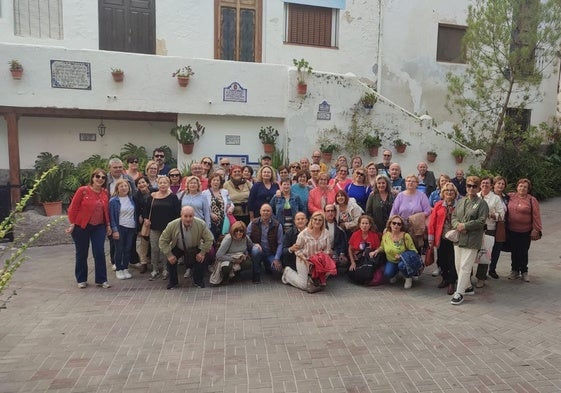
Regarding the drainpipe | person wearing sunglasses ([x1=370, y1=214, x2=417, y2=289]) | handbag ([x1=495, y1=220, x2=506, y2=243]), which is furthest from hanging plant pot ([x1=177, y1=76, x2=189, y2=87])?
handbag ([x1=495, y1=220, x2=506, y2=243])

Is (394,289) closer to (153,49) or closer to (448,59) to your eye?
(153,49)

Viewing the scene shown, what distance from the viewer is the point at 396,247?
6.96 meters

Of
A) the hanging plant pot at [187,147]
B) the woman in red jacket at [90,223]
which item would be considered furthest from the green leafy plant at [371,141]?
the woman in red jacket at [90,223]

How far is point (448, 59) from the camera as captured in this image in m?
16.6

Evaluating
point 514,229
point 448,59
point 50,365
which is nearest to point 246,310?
point 50,365

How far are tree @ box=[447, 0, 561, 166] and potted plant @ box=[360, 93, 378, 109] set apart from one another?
2923 millimetres

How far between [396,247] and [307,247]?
132cm

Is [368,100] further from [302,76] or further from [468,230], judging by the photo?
[468,230]

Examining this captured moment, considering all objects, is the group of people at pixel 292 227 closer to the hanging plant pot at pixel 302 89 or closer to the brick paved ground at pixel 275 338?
the brick paved ground at pixel 275 338

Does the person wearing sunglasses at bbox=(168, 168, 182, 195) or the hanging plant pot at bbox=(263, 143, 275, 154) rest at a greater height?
the hanging plant pot at bbox=(263, 143, 275, 154)

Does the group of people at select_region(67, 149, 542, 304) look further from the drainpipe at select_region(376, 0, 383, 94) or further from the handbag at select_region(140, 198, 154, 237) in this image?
Answer: the drainpipe at select_region(376, 0, 383, 94)

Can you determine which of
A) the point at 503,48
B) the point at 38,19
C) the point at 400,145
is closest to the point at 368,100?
the point at 400,145

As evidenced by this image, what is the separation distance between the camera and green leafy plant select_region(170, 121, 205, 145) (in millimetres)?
11305

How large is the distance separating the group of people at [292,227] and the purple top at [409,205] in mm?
15
